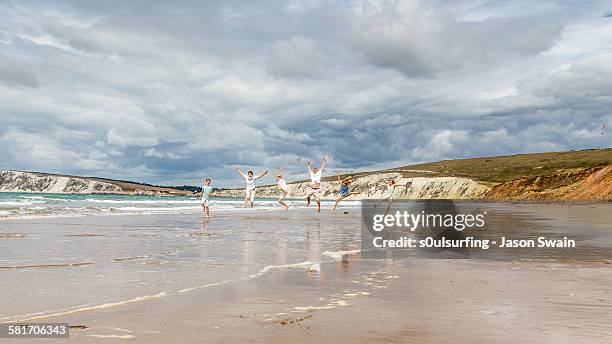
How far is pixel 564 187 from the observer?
3054 inches

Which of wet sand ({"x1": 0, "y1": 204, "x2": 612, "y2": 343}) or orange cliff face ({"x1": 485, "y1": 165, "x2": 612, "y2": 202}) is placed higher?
orange cliff face ({"x1": 485, "y1": 165, "x2": 612, "y2": 202})

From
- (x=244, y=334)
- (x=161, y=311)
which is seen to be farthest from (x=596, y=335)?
(x=161, y=311)

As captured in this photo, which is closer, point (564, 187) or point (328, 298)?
point (328, 298)

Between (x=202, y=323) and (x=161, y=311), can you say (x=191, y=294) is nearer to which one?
(x=161, y=311)

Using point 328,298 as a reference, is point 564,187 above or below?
above

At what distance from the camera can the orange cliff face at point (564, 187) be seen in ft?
209

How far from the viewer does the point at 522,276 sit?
959 cm

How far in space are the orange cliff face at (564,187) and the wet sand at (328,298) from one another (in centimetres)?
5642

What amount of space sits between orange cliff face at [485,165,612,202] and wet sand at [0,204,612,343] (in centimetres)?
5642

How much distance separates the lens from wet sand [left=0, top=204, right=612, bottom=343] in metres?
5.55

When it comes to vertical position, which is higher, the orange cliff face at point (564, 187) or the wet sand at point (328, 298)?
the orange cliff face at point (564, 187)

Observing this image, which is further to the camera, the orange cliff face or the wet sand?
the orange cliff face

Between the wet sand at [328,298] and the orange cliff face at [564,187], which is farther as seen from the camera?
the orange cliff face at [564,187]

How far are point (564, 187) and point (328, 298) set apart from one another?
3161 inches
